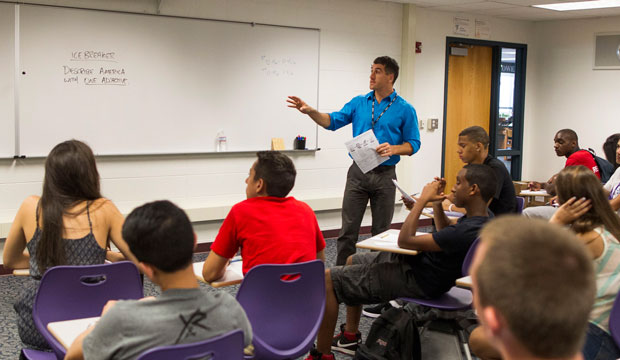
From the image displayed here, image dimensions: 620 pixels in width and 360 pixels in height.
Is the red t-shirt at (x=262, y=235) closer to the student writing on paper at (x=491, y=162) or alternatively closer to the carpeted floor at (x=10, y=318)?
the carpeted floor at (x=10, y=318)

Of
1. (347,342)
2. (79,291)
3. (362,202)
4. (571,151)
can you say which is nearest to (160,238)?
(79,291)

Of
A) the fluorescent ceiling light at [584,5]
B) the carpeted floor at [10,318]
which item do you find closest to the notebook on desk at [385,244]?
the carpeted floor at [10,318]

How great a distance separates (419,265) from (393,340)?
0.40 m

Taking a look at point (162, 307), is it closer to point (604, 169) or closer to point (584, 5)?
point (604, 169)

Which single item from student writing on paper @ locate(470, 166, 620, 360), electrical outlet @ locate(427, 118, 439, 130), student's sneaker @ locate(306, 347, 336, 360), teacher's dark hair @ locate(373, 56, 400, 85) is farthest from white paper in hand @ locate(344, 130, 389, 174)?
electrical outlet @ locate(427, 118, 439, 130)

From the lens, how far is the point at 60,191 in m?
2.57

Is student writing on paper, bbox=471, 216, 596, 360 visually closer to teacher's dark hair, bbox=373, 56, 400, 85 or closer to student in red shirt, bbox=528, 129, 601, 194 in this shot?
teacher's dark hair, bbox=373, 56, 400, 85

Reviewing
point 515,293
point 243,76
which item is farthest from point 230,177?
point 515,293

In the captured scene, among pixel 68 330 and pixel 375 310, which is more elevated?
pixel 68 330

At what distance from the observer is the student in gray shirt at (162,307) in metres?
1.61

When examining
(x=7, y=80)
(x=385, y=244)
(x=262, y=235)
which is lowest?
(x=385, y=244)

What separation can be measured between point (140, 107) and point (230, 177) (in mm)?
1114

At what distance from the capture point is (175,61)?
5676 millimetres

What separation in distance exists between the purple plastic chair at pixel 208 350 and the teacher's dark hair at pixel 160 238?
21 centimetres
